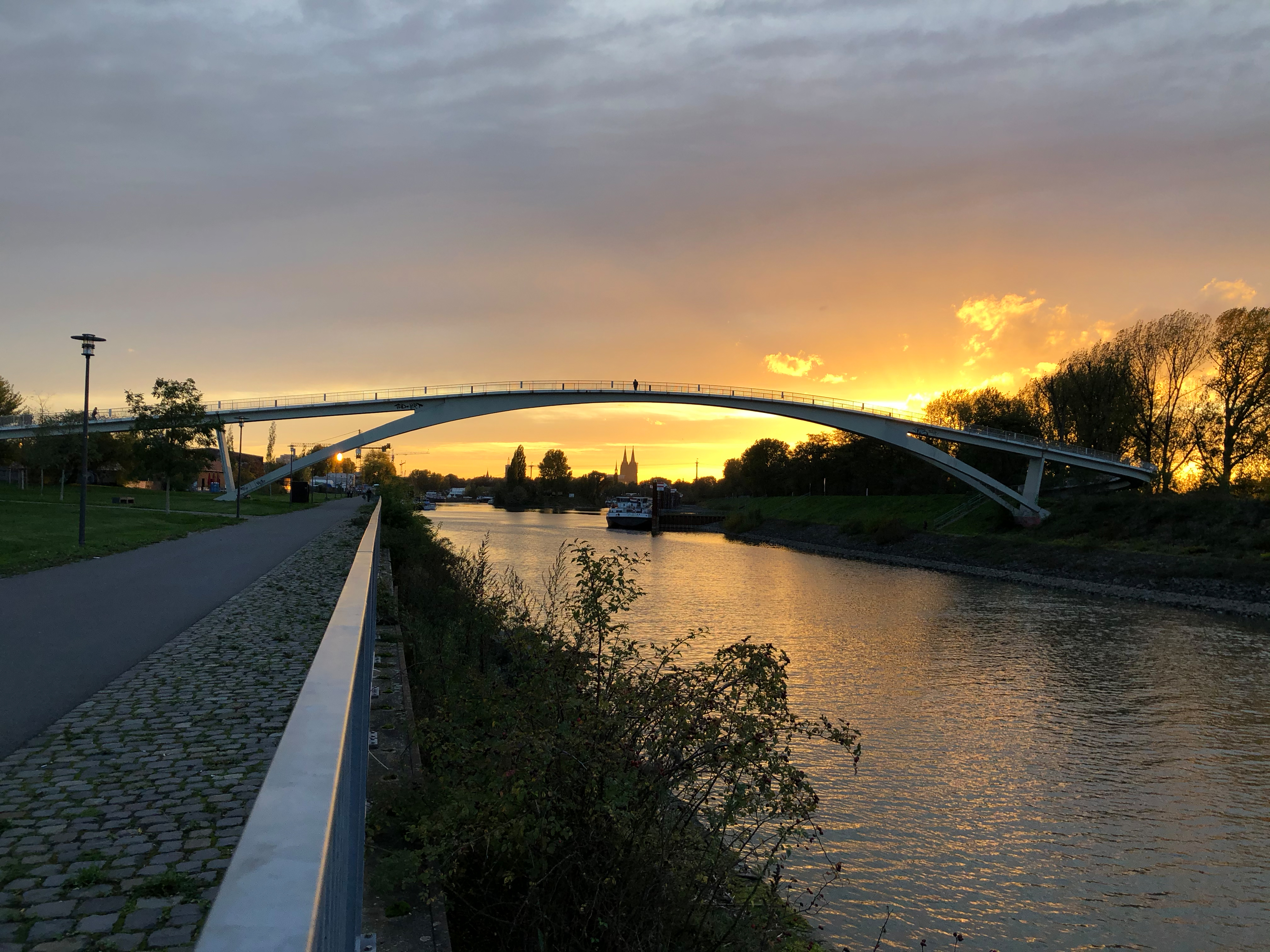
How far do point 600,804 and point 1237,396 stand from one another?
5299cm

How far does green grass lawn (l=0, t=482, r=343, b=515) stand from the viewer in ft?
140

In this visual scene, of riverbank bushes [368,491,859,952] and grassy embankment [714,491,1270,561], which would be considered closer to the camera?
riverbank bushes [368,491,859,952]

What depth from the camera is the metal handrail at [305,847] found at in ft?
3.01

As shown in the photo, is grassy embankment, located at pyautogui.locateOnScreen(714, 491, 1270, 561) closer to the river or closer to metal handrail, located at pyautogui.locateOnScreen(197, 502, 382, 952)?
the river

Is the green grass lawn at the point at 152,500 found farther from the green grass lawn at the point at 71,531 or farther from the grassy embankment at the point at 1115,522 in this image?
the grassy embankment at the point at 1115,522

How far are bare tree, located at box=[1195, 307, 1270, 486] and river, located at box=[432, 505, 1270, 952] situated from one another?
24582 mm

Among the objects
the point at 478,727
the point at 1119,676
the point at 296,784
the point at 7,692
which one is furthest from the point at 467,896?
the point at 1119,676

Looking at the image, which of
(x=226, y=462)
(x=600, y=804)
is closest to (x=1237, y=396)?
(x=600, y=804)

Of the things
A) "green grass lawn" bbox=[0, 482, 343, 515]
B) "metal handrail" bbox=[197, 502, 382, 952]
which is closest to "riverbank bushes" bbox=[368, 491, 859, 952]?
"metal handrail" bbox=[197, 502, 382, 952]

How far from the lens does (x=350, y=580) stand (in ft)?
13.5

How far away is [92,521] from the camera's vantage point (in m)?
28.4

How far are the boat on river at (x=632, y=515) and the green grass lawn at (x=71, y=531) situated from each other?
53.8m

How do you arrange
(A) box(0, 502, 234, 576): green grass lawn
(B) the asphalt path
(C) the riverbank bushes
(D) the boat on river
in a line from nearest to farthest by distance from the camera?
(C) the riverbank bushes
(B) the asphalt path
(A) box(0, 502, 234, 576): green grass lawn
(D) the boat on river

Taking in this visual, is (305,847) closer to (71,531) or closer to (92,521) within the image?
(71,531)
